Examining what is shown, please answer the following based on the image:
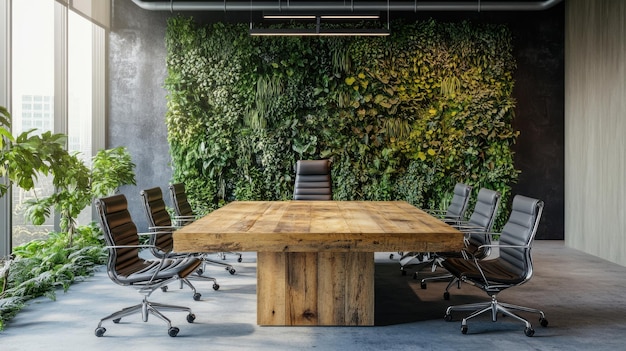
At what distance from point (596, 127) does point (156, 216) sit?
19.0 feet

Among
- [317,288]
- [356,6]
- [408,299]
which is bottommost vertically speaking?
[408,299]

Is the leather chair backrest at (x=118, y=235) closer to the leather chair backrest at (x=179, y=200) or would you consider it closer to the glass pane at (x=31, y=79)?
the leather chair backrest at (x=179, y=200)

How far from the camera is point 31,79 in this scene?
6.52 m

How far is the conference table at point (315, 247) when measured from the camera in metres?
3.49

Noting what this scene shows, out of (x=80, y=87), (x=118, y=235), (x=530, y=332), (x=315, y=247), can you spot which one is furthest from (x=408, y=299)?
(x=80, y=87)

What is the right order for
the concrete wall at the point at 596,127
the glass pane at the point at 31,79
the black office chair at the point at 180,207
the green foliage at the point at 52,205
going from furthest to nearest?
the concrete wall at the point at 596,127, the glass pane at the point at 31,79, the black office chair at the point at 180,207, the green foliage at the point at 52,205

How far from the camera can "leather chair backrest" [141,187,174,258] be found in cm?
483

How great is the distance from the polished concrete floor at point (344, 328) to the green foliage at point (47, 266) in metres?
0.13

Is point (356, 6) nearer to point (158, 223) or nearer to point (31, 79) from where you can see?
point (31, 79)

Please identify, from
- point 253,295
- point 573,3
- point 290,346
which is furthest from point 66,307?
point 573,3

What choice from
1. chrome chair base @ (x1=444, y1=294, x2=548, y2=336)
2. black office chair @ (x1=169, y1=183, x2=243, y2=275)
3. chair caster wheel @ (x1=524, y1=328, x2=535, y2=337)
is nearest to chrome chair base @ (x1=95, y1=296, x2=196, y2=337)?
black office chair @ (x1=169, y1=183, x2=243, y2=275)

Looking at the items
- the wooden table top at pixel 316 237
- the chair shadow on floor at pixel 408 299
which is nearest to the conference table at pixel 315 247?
the wooden table top at pixel 316 237

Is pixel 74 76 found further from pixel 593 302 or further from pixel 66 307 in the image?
pixel 593 302

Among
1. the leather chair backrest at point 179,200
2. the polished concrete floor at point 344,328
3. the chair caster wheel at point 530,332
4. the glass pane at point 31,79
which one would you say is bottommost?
the polished concrete floor at point 344,328
